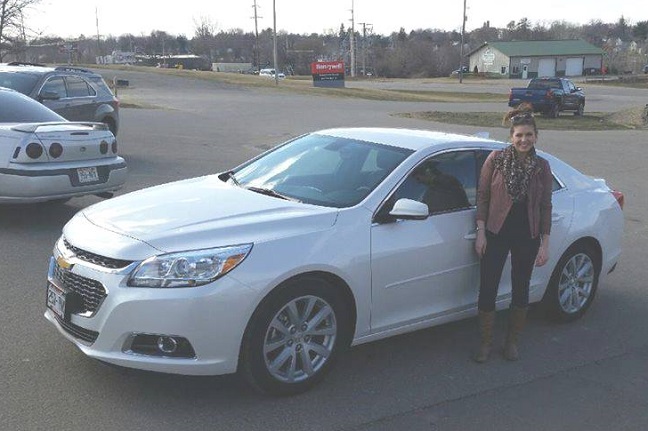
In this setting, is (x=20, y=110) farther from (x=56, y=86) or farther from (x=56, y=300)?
(x=56, y=300)

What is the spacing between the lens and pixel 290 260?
150 inches

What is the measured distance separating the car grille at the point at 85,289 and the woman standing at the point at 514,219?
245cm

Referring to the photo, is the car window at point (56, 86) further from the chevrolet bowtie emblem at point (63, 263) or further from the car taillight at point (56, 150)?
the chevrolet bowtie emblem at point (63, 263)

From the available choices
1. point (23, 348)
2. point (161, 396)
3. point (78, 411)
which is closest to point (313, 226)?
point (161, 396)

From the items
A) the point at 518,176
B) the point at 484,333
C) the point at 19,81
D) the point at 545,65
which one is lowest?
the point at 484,333

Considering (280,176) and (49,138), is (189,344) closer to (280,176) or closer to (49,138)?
(280,176)

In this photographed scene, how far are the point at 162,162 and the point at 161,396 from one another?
10.1m

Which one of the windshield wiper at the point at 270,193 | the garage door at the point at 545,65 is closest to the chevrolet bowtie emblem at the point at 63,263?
the windshield wiper at the point at 270,193

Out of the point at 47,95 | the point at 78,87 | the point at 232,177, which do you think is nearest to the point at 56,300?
the point at 232,177

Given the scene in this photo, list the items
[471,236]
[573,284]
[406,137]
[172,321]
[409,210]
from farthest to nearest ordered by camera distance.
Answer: [573,284] < [406,137] < [471,236] < [409,210] < [172,321]

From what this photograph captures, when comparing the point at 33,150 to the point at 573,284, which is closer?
the point at 573,284

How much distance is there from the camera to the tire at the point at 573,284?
17.7 feet

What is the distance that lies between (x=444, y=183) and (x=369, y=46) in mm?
144954

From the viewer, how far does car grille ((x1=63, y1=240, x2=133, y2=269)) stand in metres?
3.69
